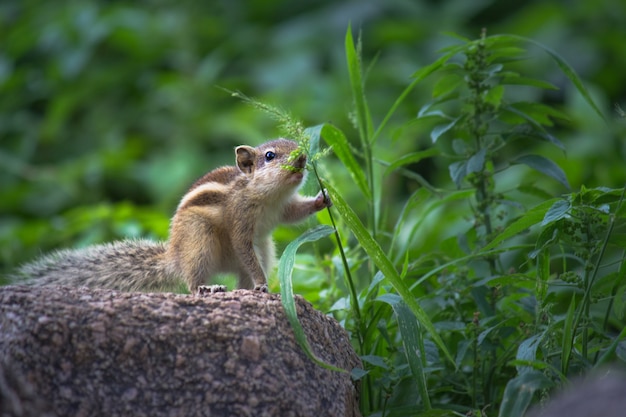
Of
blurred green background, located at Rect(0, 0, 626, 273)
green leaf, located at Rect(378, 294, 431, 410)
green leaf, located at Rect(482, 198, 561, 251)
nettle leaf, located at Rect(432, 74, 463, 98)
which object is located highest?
blurred green background, located at Rect(0, 0, 626, 273)

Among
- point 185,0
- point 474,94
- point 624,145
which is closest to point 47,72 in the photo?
point 185,0

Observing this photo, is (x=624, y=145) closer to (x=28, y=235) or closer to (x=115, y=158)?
(x=115, y=158)

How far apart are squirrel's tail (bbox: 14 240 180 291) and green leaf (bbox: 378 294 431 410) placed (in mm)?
1088

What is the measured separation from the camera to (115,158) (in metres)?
6.69

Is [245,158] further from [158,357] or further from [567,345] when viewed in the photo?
[567,345]

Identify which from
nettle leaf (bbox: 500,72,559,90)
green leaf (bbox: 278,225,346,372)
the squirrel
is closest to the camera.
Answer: green leaf (bbox: 278,225,346,372)

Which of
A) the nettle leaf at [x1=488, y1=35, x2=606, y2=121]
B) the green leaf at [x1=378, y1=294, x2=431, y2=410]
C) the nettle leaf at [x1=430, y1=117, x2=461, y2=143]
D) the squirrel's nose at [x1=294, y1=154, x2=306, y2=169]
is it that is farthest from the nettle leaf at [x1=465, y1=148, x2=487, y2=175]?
the squirrel's nose at [x1=294, y1=154, x2=306, y2=169]

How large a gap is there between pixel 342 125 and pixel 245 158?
3355 millimetres

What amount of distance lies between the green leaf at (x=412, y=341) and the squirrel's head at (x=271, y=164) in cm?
81

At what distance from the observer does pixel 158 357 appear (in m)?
2.24

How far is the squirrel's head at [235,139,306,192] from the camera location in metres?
3.27

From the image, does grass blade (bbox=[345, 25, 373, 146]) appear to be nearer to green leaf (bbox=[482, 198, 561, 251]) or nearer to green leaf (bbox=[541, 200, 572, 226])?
green leaf (bbox=[482, 198, 561, 251])

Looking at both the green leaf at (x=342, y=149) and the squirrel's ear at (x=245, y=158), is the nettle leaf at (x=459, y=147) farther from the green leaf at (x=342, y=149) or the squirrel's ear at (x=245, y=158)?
the squirrel's ear at (x=245, y=158)

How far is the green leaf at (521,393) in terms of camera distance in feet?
7.12
